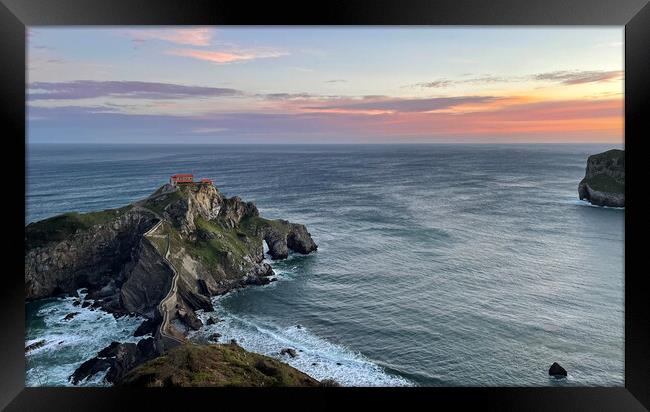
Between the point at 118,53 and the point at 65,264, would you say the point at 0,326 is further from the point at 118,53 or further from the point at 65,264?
the point at 118,53

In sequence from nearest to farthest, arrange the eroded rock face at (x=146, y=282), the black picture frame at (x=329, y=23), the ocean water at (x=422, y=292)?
the black picture frame at (x=329, y=23)
the ocean water at (x=422, y=292)
the eroded rock face at (x=146, y=282)

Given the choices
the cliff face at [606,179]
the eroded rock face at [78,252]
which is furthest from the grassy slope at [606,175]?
the eroded rock face at [78,252]

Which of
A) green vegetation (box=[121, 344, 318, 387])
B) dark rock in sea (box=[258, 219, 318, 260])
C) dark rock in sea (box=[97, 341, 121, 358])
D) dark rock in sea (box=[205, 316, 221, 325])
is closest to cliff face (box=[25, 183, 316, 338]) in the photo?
dark rock in sea (box=[205, 316, 221, 325])

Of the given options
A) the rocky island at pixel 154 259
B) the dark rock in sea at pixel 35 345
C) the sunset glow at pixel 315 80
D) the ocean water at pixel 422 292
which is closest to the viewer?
the ocean water at pixel 422 292

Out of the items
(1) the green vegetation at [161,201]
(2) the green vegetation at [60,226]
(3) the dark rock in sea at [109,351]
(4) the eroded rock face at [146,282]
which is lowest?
(3) the dark rock in sea at [109,351]

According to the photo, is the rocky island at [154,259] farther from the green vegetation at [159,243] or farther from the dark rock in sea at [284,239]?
the dark rock in sea at [284,239]

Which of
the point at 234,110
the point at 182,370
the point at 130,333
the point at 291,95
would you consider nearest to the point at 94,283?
the point at 130,333

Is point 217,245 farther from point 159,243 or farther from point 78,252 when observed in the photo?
point 78,252
